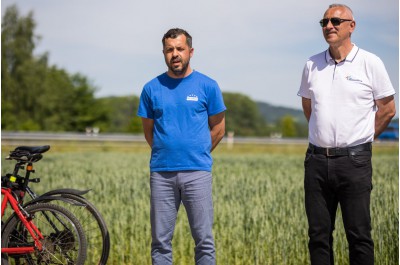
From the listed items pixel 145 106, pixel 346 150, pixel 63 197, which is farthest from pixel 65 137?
pixel 346 150

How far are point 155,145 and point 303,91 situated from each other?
46.5 inches

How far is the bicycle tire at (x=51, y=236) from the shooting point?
5125 mm

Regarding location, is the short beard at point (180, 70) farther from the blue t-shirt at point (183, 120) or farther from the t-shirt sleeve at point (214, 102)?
the t-shirt sleeve at point (214, 102)

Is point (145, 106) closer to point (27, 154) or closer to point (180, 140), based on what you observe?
point (180, 140)

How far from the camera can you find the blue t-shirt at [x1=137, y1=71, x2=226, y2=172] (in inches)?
184

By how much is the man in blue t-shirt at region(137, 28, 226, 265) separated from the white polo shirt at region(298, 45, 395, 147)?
729mm

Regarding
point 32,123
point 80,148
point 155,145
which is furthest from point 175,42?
point 32,123

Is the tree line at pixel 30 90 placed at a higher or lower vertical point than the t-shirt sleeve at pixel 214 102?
higher

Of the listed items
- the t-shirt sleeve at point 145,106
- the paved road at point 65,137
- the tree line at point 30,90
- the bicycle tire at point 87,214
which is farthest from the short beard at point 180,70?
the tree line at point 30,90

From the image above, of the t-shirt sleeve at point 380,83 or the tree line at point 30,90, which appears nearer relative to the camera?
the t-shirt sleeve at point 380,83

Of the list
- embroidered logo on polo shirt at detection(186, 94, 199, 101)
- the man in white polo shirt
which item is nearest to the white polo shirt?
the man in white polo shirt

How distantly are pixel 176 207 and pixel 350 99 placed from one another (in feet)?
4.86

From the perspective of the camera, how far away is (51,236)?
17.1 ft

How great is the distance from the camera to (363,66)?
15.3 ft
